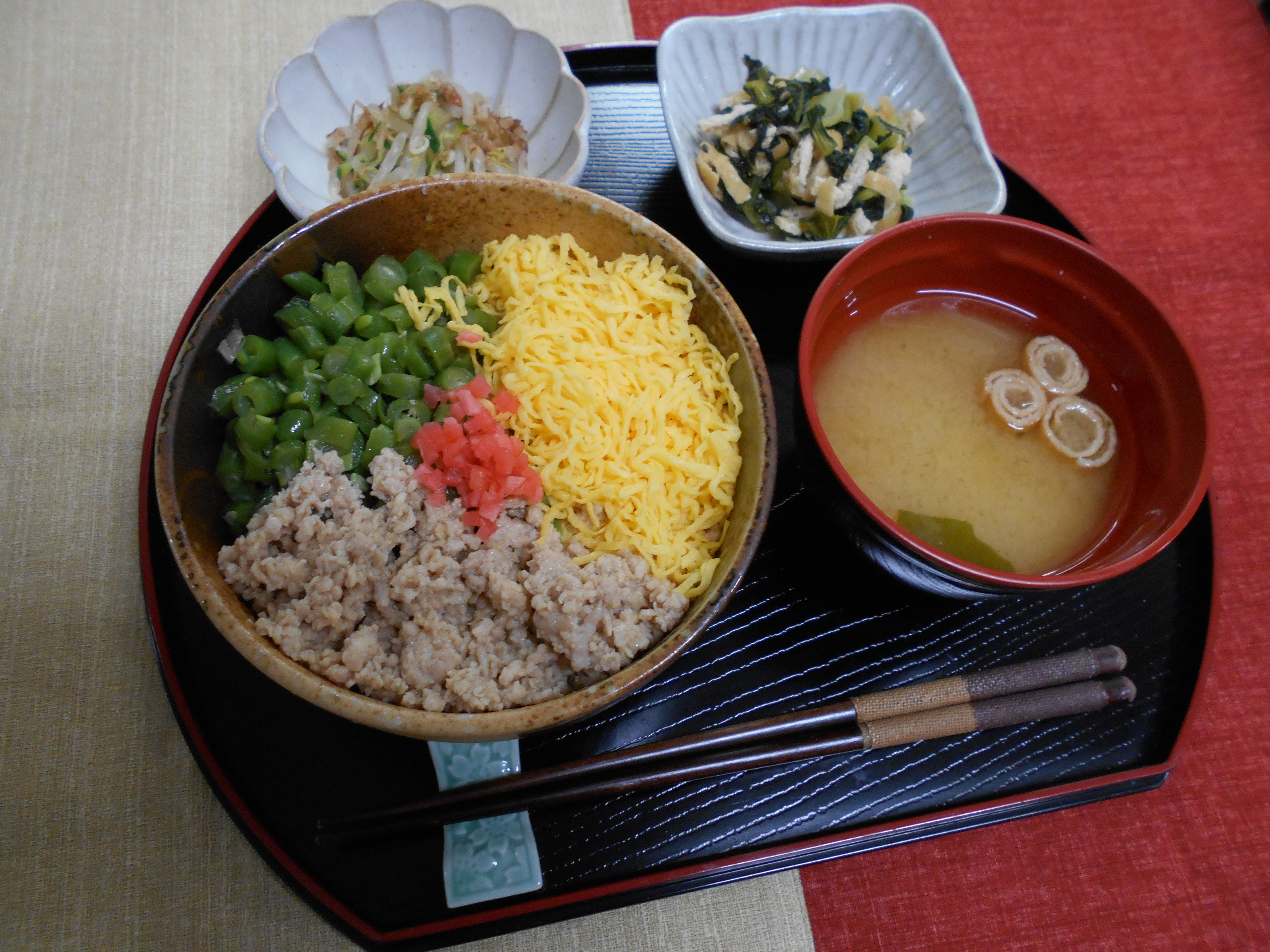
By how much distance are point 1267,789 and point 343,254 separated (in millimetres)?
2741

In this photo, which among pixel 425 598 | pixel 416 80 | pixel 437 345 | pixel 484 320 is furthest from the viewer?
pixel 416 80

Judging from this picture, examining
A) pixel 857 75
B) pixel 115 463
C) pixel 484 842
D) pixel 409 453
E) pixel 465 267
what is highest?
pixel 857 75

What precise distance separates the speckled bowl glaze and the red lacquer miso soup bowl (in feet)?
0.62

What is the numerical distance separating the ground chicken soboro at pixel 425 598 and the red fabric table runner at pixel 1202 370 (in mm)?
930

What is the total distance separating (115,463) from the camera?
2.09 meters

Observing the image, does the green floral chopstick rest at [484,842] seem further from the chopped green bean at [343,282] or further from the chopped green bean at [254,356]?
the chopped green bean at [343,282]

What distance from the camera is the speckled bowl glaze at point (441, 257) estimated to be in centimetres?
138

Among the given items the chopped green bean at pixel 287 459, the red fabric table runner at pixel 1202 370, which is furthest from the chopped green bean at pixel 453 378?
the red fabric table runner at pixel 1202 370

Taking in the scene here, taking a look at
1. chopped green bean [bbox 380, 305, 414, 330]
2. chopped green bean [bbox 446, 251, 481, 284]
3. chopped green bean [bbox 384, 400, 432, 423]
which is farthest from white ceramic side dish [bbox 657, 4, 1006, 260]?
chopped green bean [bbox 384, 400, 432, 423]

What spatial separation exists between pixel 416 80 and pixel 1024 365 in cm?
198

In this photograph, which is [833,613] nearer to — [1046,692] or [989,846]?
[1046,692]

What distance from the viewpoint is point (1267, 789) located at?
6.43ft

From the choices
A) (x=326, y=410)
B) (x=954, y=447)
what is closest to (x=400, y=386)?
(x=326, y=410)

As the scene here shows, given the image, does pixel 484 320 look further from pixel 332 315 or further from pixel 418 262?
pixel 332 315
